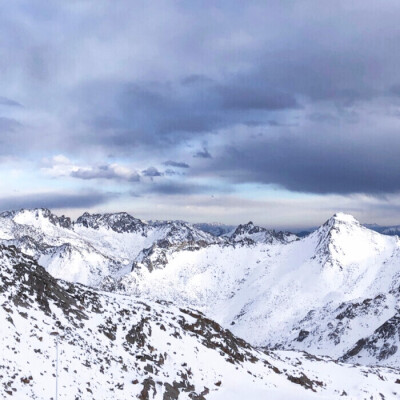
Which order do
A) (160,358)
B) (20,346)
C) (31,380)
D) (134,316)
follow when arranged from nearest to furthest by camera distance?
(31,380) < (20,346) < (160,358) < (134,316)

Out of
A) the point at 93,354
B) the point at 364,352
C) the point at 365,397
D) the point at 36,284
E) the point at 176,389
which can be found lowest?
the point at 364,352

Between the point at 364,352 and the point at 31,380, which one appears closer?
the point at 31,380

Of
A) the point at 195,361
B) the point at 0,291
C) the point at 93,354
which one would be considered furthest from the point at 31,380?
the point at 195,361

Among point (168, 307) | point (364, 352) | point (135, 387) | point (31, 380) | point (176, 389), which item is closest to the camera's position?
point (31, 380)

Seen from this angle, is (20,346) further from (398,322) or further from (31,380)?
(398,322)

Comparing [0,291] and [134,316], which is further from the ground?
[0,291]

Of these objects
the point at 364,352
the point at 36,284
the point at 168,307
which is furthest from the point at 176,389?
the point at 364,352
